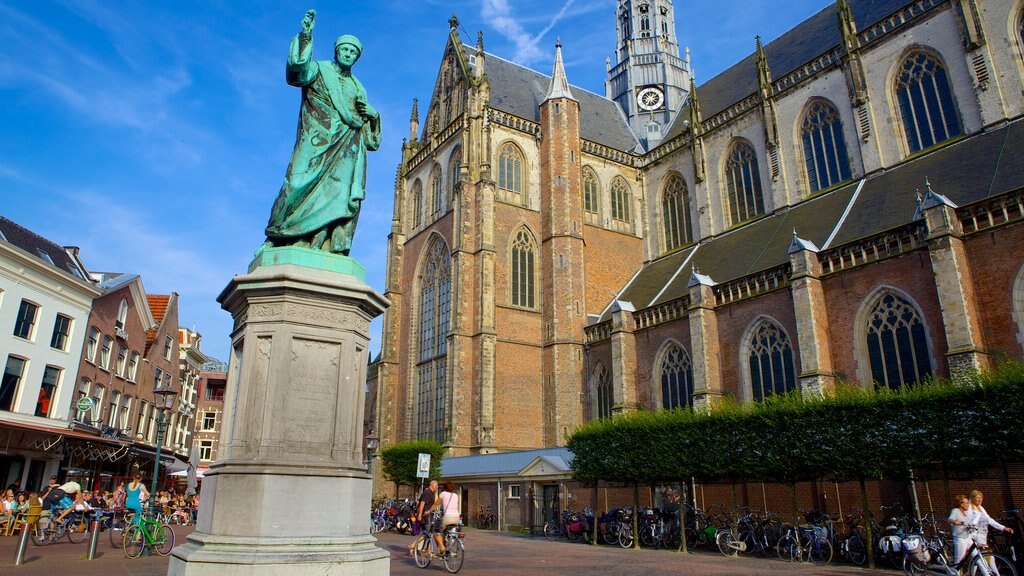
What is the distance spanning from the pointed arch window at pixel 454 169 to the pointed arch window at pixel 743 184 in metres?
12.8

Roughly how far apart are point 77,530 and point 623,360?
1831 centimetres

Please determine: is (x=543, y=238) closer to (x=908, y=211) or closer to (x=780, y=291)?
(x=780, y=291)

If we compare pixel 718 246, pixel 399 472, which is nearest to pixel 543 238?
pixel 718 246

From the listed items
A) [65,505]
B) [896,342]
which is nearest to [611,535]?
[896,342]

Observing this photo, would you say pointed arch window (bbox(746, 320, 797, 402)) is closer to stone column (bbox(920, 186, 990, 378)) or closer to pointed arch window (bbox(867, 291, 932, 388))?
pointed arch window (bbox(867, 291, 932, 388))

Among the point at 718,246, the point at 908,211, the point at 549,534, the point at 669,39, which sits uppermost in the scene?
the point at 669,39

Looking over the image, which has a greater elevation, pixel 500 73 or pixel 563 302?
pixel 500 73

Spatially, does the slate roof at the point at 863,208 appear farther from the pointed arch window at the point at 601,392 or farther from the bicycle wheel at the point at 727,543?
the bicycle wheel at the point at 727,543

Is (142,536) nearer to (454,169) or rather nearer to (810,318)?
(810,318)

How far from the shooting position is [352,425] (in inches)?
246

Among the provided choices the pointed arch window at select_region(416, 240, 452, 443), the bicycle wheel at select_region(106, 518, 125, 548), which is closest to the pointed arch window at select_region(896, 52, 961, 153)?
the pointed arch window at select_region(416, 240, 452, 443)

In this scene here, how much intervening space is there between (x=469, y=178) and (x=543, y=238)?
4.51 metres

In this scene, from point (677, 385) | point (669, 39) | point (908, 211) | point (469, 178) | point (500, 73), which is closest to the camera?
point (908, 211)

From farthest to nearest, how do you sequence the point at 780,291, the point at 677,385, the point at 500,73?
the point at 500,73 → the point at 677,385 → the point at 780,291
